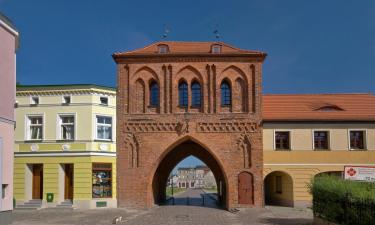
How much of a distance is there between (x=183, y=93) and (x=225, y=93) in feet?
9.59

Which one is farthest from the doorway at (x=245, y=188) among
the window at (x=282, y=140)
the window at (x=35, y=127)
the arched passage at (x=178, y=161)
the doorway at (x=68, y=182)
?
the window at (x=35, y=127)

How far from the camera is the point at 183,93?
33344 mm

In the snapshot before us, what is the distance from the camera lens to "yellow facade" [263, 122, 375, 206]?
32.1m

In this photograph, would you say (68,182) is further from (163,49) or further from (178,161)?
(163,49)

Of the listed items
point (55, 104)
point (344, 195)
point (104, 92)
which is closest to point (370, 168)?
point (344, 195)

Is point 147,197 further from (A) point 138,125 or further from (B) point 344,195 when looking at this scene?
(B) point 344,195

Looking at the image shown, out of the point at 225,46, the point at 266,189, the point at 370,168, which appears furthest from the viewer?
the point at 266,189

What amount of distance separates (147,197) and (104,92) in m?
7.60

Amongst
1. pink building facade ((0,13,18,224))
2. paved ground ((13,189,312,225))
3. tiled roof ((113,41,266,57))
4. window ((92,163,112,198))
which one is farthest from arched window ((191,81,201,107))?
pink building facade ((0,13,18,224))

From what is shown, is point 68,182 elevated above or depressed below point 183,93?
below

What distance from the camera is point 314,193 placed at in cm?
2177

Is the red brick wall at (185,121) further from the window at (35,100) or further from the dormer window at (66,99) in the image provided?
the window at (35,100)

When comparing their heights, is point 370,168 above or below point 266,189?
above

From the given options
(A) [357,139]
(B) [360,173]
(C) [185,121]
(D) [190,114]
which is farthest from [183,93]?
(B) [360,173]
